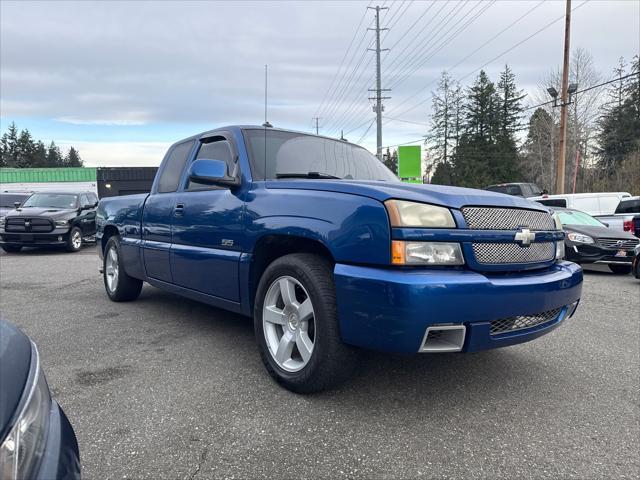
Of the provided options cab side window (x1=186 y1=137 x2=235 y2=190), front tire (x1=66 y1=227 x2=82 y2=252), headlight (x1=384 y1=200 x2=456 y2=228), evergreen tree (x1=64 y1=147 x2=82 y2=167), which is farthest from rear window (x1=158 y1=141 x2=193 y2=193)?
evergreen tree (x1=64 y1=147 x2=82 y2=167)

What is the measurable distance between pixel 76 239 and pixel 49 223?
3.11 feet

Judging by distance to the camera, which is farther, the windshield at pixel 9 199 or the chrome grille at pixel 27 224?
the windshield at pixel 9 199

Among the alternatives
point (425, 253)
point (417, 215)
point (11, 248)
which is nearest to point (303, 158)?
point (417, 215)

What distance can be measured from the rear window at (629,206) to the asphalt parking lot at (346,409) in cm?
928

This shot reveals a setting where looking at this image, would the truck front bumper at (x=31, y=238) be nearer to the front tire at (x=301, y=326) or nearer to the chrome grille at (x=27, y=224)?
the chrome grille at (x=27, y=224)

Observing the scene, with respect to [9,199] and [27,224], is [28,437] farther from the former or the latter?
[9,199]

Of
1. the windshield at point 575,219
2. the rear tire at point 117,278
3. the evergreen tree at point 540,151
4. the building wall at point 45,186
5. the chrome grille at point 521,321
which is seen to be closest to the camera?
the chrome grille at point 521,321

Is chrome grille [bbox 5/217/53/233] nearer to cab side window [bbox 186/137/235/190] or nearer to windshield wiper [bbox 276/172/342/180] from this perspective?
cab side window [bbox 186/137/235/190]

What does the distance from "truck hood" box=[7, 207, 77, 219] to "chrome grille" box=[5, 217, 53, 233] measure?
10 centimetres

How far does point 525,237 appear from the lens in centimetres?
286

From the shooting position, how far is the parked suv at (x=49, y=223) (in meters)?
11.9

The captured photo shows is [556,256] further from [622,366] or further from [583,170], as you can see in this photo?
[583,170]

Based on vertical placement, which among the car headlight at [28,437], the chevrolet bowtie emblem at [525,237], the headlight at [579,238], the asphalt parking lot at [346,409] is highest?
the chevrolet bowtie emblem at [525,237]

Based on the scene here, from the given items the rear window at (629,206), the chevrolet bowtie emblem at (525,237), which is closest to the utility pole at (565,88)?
the rear window at (629,206)
